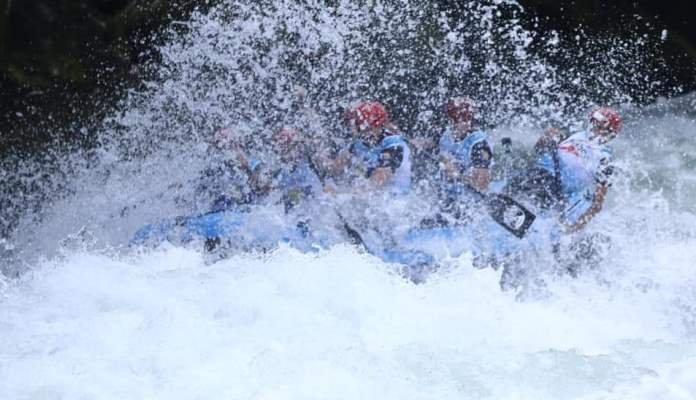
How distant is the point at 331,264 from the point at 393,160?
1159 mm

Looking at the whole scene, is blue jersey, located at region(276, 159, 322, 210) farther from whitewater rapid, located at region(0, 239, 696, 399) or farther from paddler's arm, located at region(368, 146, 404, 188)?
whitewater rapid, located at region(0, 239, 696, 399)

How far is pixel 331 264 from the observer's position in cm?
398

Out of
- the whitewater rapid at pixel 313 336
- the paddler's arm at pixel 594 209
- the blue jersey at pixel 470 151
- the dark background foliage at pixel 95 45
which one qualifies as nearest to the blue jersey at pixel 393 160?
the blue jersey at pixel 470 151

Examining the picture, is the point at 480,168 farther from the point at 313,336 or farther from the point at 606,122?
the point at 313,336

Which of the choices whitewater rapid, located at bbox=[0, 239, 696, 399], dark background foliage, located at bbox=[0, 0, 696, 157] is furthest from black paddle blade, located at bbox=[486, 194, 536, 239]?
dark background foliage, located at bbox=[0, 0, 696, 157]

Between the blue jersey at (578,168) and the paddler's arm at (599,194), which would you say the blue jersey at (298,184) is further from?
the paddler's arm at (599,194)

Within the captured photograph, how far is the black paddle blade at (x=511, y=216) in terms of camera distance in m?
4.68

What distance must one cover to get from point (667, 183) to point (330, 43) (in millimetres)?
3172

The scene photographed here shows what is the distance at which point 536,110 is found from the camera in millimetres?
8047

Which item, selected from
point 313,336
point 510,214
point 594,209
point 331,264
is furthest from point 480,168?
point 313,336

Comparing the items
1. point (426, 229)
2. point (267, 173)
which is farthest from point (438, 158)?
point (267, 173)

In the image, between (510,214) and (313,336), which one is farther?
(510,214)

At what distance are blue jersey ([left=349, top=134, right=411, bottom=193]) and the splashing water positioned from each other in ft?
1.59

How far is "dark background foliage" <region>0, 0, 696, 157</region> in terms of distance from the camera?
7.34 m
